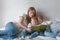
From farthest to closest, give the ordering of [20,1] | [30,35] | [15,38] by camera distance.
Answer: [20,1] < [30,35] < [15,38]

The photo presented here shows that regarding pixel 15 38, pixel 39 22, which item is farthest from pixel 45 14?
pixel 15 38

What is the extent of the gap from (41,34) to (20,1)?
76 centimetres

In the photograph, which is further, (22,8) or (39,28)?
(22,8)

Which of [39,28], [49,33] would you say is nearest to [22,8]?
[39,28]

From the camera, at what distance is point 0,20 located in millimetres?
2408

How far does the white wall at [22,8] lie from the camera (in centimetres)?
239

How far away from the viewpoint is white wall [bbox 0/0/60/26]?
2389 millimetres

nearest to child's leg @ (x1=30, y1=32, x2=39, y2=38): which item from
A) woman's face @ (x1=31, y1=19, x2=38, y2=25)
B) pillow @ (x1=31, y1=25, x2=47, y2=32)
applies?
pillow @ (x1=31, y1=25, x2=47, y2=32)

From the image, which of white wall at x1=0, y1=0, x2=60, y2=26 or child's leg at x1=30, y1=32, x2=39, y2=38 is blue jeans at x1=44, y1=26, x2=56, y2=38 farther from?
white wall at x1=0, y1=0, x2=60, y2=26

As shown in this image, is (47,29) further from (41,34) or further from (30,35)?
(30,35)

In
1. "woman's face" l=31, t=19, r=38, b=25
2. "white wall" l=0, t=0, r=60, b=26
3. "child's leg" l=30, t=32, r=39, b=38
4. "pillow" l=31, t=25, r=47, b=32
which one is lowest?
"child's leg" l=30, t=32, r=39, b=38

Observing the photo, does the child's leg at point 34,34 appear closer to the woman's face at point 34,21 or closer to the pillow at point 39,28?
the pillow at point 39,28

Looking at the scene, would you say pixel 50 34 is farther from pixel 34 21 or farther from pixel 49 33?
pixel 34 21

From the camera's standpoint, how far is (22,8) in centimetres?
241
